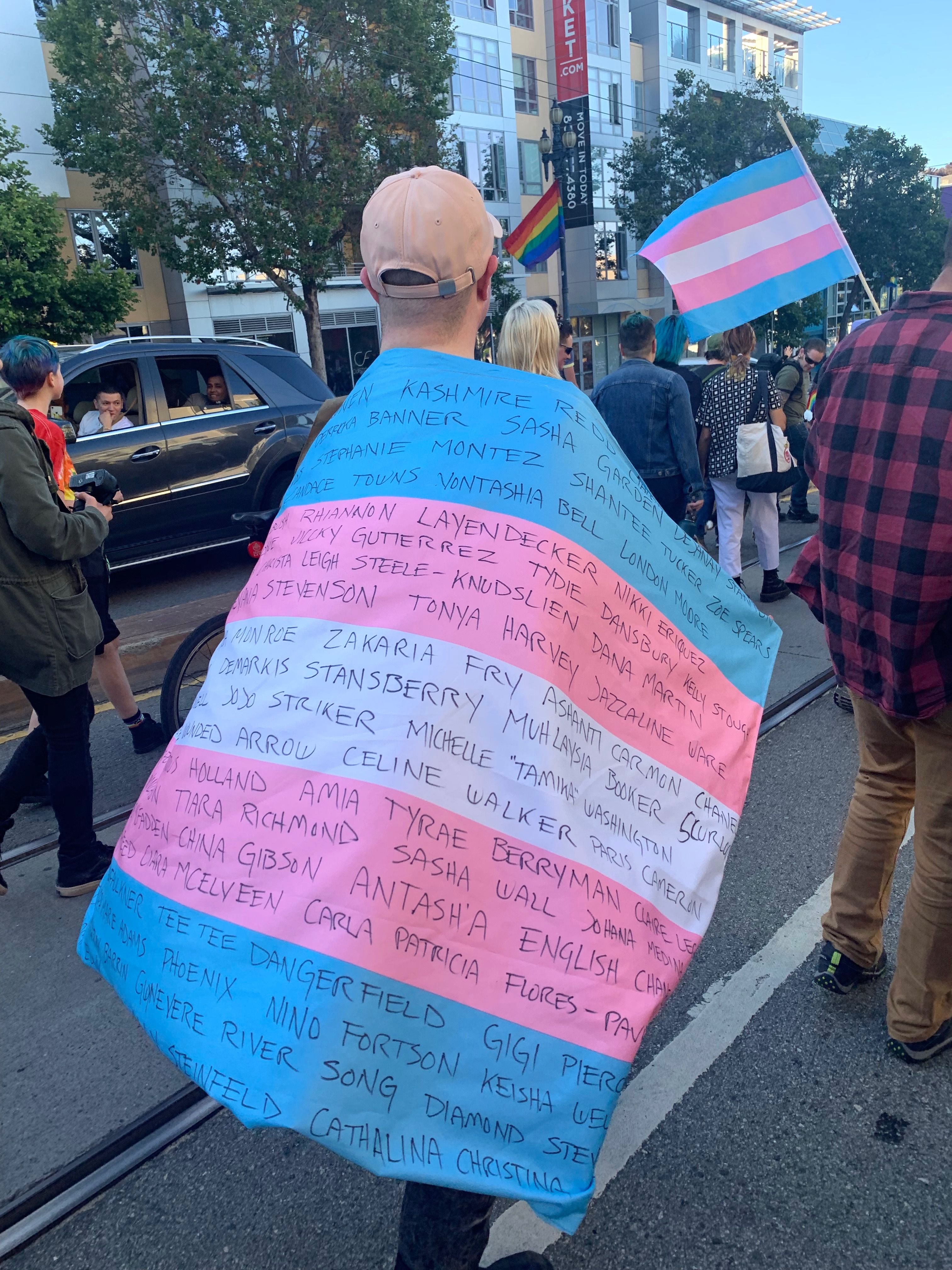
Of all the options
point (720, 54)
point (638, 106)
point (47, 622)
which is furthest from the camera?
point (720, 54)

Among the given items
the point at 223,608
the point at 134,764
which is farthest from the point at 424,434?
the point at 223,608

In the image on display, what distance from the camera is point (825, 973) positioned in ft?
8.63

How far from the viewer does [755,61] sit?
152 feet

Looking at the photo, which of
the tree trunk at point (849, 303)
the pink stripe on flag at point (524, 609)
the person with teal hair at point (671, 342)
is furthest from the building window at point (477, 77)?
the pink stripe on flag at point (524, 609)

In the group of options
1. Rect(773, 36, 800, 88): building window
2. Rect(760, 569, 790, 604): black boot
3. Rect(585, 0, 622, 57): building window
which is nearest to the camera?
Rect(760, 569, 790, 604): black boot

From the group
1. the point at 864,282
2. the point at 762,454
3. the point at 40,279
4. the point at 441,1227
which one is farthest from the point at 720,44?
the point at 441,1227

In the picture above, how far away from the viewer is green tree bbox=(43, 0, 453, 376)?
18.6 m

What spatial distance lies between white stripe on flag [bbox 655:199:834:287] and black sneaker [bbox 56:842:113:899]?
12.7 feet

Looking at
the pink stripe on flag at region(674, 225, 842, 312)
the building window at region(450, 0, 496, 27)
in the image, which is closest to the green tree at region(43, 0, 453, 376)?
the building window at region(450, 0, 496, 27)

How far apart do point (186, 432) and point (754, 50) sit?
4922 centimetres

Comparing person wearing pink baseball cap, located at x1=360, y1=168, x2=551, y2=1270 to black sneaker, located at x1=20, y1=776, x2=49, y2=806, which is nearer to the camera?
person wearing pink baseball cap, located at x1=360, y1=168, x2=551, y2=1270

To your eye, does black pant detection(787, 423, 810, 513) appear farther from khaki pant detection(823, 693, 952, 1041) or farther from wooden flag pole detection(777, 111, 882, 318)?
khaki pant detection(823, 693, 952, 1041)

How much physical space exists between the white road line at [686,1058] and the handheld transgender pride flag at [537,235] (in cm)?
1277

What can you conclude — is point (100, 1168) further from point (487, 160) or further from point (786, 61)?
point (786, 61)
